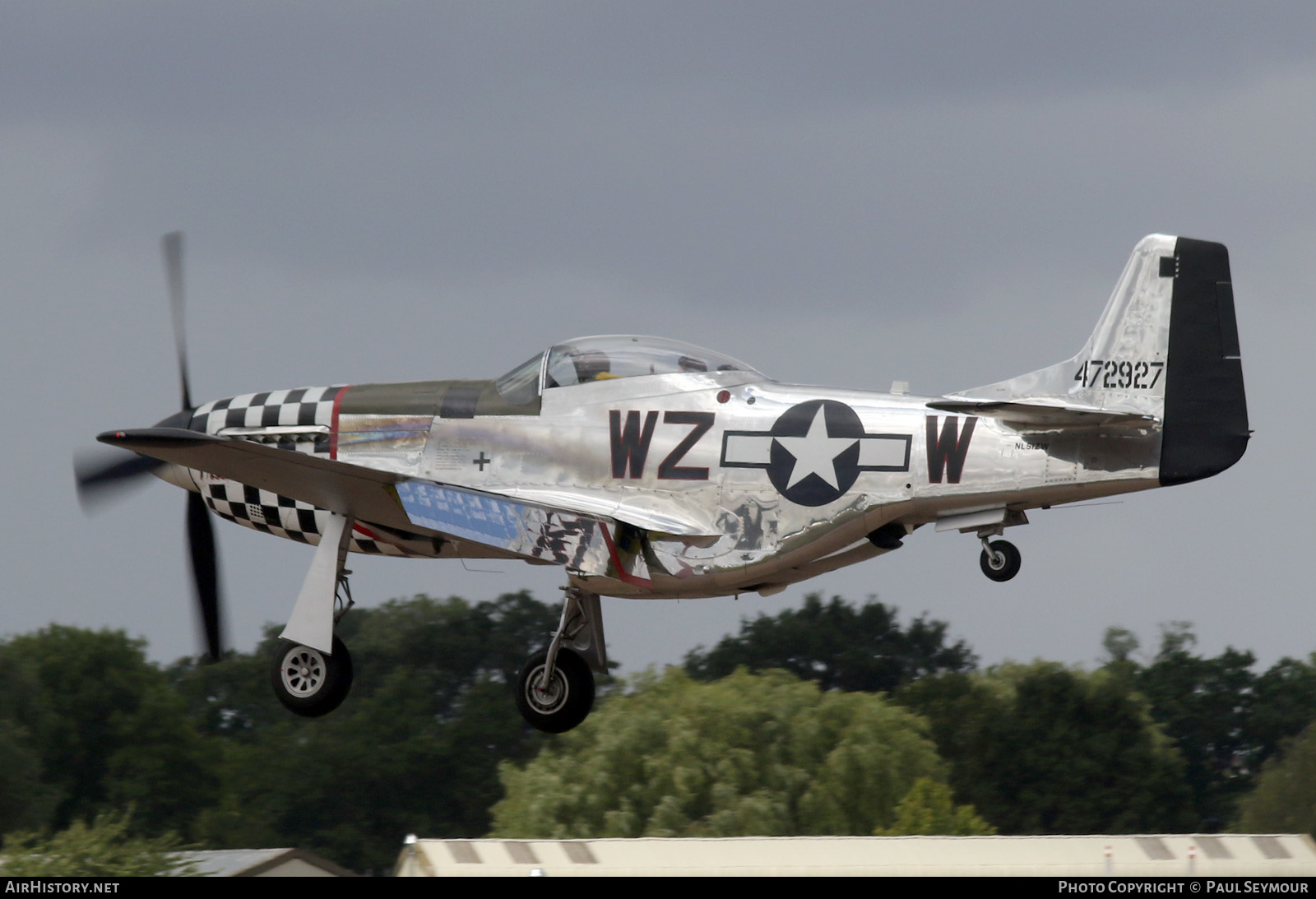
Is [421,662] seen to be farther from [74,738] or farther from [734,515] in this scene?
[734,515]

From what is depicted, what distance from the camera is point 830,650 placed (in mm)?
61656

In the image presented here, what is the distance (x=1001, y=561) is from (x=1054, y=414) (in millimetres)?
1400

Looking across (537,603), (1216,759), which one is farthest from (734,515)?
(1216,759)

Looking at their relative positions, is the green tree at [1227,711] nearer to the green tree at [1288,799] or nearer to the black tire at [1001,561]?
the green tree at [1288,799]

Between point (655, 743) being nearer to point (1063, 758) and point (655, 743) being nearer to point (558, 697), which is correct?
point (1063, 758)

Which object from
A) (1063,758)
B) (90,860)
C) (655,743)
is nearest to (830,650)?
(1063,758)

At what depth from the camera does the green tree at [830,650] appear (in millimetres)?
61250

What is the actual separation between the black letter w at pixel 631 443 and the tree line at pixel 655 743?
25.9m

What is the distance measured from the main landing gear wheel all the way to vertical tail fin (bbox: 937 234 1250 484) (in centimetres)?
596

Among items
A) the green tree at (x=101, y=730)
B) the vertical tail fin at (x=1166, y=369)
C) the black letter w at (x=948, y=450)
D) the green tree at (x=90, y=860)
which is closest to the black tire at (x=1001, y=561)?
the black letter w at (x=948, y=450)

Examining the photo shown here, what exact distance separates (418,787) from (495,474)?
1629 inches

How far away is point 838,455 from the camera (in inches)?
621

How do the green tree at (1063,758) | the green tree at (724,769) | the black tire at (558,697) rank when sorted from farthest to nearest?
the green tree at (1063,758) < the green tree at (724,769) < the black tire at (558,697)

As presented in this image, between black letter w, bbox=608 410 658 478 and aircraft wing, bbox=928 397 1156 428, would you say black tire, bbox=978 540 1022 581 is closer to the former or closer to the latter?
aircraft wing, bbox=928 397 1156 428
